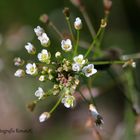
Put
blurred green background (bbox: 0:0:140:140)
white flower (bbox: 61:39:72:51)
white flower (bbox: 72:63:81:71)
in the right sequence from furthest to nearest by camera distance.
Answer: blurred green background (bbox: 0:0:140:140) → white flower (bbox: 61:39:72:51) → white flower (bbox: 72:63:81:71)

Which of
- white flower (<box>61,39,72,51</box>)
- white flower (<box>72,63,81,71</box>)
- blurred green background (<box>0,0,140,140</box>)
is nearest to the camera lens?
white flower (<box>72,63,81,71</box>)

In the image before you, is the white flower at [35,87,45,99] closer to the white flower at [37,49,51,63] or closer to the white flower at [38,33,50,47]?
the white flower at [37,49,51,63]

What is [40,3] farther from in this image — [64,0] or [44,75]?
[44,75]

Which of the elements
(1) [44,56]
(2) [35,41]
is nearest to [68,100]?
(1) [44,56]

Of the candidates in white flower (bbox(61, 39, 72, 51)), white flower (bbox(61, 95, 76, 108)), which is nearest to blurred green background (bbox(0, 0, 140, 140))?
white flower (bbox(61, 39, 72, 51))

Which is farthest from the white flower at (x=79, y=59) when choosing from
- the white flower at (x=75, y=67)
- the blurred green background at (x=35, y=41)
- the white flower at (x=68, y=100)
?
the blurred green background at (x=35, y=41)

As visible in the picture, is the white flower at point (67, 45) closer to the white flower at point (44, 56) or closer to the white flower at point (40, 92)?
the white flower at point (44, 56)

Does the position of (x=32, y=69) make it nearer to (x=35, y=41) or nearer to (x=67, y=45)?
(x=67, y=45)

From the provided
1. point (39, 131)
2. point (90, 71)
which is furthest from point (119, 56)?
point (39, 131)
